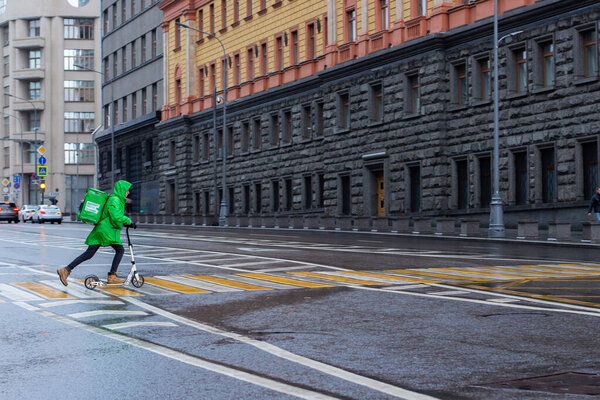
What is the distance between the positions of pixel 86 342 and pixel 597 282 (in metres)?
9.00

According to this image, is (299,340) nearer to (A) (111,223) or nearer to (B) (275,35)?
(A) (111,223)

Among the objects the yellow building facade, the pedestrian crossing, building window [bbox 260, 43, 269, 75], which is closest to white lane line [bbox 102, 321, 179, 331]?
the pedestrian crossing

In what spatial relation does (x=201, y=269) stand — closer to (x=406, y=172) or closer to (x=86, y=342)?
(x=86, y=342)

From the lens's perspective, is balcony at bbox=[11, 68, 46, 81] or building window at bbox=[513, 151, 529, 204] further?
balcony at bbox=[11, 68, 46, 81]

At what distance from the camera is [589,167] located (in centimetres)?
3331

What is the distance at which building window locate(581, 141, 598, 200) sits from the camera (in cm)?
3294

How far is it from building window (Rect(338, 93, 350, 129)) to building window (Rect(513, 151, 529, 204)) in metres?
13.2

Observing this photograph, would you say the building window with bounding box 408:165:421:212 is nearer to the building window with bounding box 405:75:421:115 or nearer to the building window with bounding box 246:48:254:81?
the building window with bounding box 405:75:421:115

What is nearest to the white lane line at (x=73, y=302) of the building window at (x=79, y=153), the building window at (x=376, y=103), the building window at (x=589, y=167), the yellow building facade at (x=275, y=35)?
the building window at (x=589, y=167)

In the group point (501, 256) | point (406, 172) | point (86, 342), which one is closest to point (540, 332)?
point (86, 342)

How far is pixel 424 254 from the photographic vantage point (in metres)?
23.1

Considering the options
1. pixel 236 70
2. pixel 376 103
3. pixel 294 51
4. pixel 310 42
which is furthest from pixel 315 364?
pixel 236 70

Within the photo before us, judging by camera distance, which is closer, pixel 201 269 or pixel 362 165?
pixel 201 269

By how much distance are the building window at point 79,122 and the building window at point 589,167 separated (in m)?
88.4
